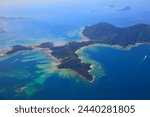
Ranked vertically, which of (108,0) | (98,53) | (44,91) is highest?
(108,0)

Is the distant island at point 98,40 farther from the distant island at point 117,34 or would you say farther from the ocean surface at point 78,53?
the ocean surface at point 78,53

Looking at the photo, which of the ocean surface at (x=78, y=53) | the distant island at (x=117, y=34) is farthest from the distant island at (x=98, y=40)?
the ocean surface at (x=78, y=53)

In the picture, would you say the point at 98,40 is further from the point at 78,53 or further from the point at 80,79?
the point at 80,79

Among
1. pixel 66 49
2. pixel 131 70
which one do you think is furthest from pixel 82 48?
pixel 131 70

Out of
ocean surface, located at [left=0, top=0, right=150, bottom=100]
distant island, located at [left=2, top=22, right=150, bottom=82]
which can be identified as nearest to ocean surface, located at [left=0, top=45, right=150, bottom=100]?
ocean surface, located at [left=0, top=0, right=150, bottom=100]

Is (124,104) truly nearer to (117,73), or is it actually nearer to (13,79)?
(117,73)

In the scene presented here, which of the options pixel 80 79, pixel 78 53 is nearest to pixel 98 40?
pixel 78 53

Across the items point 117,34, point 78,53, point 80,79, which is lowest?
point 80,79
